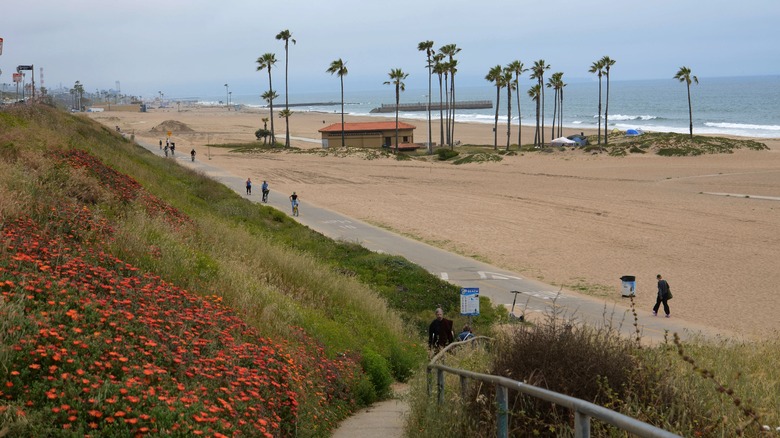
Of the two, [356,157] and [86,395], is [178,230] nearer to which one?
[86,395]

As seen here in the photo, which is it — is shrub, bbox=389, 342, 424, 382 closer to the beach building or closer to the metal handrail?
the metal handrail

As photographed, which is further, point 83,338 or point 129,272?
point 129,272

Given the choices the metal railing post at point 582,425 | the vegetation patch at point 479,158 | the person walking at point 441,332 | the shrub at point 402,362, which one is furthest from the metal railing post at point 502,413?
the vegetation patch at point 479,158

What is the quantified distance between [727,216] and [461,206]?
12196mm

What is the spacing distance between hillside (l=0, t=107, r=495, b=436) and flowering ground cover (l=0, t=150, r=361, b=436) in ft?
0.05

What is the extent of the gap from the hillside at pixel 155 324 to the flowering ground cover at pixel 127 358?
0.02 m

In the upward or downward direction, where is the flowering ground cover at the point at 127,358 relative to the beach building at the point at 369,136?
downward

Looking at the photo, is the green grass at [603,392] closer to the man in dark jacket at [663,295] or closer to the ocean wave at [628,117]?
the man in dark jacket at [663,295]

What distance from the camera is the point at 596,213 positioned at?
3603 centimetres

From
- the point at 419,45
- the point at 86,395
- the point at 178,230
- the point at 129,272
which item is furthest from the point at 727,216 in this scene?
the point at 419,45

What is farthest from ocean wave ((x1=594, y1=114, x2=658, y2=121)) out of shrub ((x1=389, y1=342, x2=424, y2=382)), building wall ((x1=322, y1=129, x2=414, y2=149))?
shrub ((x1=389, y1=342, x2=424, y2=382))

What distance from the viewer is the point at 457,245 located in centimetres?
2866

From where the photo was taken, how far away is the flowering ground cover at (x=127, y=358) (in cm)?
536

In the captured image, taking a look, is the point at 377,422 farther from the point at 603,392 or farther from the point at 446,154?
the point at 446,154
